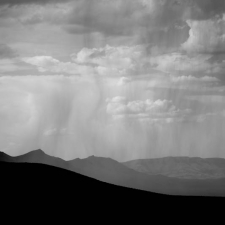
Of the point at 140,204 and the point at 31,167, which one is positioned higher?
the point at 31,167

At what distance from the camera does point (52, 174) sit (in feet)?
257

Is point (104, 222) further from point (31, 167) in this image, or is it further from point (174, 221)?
point (31, 167)

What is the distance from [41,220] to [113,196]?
72.1 ft

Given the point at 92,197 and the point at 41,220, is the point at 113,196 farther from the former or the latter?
the point at 41,220

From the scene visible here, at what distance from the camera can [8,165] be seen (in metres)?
79.1

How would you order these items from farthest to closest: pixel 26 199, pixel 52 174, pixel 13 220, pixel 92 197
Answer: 1. pixel 52 174
2. pixel 92 197
3. pixel 26 199
4. pixel 13 220

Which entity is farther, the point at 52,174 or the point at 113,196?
the point at 52,174

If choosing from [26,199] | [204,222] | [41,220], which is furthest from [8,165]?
[204,222]

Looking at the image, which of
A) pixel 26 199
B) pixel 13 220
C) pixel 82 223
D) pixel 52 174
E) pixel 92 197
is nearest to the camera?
pixel 13 220

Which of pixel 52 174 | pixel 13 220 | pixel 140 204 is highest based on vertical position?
pixel 52 174

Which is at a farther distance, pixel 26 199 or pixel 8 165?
pixel 8 165

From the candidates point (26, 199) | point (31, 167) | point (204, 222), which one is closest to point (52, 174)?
point (31, 167)

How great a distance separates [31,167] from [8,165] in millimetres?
4669

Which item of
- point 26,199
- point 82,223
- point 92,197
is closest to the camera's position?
point 82,223
